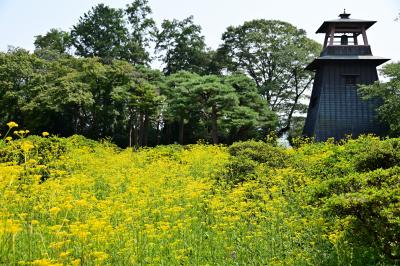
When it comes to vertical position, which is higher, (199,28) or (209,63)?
(199,28)

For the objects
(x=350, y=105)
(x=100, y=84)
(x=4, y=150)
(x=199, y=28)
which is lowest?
(x=4, y=150)

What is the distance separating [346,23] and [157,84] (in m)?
12.0

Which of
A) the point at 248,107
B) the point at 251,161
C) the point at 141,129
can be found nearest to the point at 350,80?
the point at 248,107

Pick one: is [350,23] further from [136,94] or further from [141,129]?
[141,129]

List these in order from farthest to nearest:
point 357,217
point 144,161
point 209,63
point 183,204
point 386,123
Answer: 1. point 209,63
2. point 386,123
3. point 144,161
4. point 183,204
5. point 357,217

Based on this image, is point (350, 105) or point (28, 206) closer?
point (28, 206)

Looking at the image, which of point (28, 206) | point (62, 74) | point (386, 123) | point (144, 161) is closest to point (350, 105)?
point (386, 123)

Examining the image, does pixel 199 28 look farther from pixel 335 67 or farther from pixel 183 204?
pixel 183 204

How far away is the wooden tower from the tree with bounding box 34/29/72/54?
84.4 ft

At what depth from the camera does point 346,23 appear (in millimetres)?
23672

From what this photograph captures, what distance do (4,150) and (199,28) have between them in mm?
25885

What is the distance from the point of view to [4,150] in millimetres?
10602

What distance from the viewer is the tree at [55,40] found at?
40.4 m

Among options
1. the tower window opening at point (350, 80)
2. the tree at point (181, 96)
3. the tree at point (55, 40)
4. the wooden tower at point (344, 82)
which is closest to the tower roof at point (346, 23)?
the wooden tower at point (344, 82)
